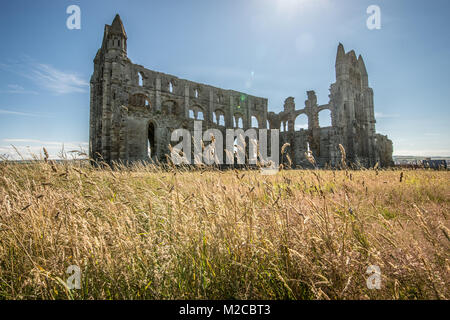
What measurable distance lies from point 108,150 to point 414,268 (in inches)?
826

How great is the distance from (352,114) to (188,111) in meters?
20.0

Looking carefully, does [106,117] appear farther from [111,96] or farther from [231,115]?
[231,115]

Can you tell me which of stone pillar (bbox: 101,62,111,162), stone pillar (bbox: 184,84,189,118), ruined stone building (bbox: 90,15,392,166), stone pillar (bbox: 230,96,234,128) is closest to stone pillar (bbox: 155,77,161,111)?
ruined stone building (bbox: 90,15,392,166)

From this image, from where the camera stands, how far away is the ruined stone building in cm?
1892

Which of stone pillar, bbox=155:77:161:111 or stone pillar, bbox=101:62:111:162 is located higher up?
stone pillar, bbox=155:77:161:111

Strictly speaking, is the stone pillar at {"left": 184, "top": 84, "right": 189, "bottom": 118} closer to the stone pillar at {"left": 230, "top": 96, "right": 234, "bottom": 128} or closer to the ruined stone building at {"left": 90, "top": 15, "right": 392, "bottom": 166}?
the ruined stone building at {"left": 90, "top": 15, "right": 392, "bottom": 166}

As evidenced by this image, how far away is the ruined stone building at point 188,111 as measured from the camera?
62.1ft

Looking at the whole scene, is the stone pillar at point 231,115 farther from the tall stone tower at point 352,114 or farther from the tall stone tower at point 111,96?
the tall stone tower at point 111,96

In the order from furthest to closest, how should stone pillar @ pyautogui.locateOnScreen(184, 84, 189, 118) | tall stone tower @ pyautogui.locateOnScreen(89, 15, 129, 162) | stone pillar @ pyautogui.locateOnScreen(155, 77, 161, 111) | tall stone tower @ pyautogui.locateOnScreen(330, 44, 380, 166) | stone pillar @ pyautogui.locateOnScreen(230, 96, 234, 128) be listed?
stone pillar @ pyautogui.locateOnScreen(230, 96, 234, 128) < stone pillar @ pyautogui.locateOnScreen(184, 84, 189, 118) < stone pillar @ pyautogui.locateOnScreen(155, 77, 161, 111) < tall stone tower @ pyautogui.locateOnScreen(330, 44, 380, 166) < tall stone tower @ pyautogui.locateOnScreen(89, 15, 129, 162)

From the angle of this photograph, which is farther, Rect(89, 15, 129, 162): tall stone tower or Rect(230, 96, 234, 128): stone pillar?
Rect(230, 96, 234, 128): stone pillar

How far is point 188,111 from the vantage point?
1056 inches

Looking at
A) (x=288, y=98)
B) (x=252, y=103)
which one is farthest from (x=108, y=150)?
(x=288, y=98)

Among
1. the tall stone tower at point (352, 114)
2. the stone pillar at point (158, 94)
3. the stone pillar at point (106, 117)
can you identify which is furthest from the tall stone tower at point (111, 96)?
the tall stone tower at point (352, 114)
